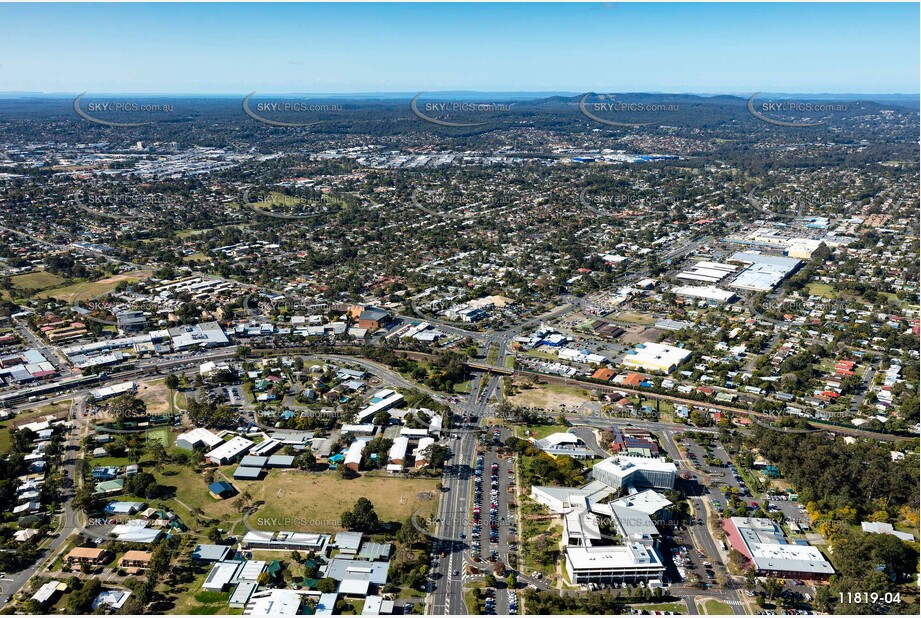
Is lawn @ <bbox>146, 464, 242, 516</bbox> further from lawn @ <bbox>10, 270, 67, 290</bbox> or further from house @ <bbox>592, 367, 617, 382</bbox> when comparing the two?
lawn @ <bbox>10, 270, 67, 290</bbox>

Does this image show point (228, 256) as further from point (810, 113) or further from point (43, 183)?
point (810, 113)

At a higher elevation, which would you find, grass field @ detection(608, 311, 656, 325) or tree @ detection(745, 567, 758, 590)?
tree @ detection(745, 567, 758, 590)

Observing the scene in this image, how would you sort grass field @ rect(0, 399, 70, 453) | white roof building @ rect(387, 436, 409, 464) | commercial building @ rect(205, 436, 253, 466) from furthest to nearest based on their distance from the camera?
grass field @ rect(0, 399, 70, 453) → commercial building @ rect(205, 436, 253, 466) → white roof building @ rect(387, 436, 409, 464)

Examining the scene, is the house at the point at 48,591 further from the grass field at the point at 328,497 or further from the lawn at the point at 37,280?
the lawn at the point at 37,280

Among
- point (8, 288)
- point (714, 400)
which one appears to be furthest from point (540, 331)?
point (8, 288)

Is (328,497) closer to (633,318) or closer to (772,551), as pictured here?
(772,551)

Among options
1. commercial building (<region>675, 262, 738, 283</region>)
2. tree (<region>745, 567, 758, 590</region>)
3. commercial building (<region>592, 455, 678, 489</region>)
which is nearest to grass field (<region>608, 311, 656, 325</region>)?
commercial building (<region>675, 262, 738, 283</region>)

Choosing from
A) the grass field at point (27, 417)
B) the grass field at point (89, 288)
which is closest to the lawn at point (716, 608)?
the grass field at point (27, 417)
